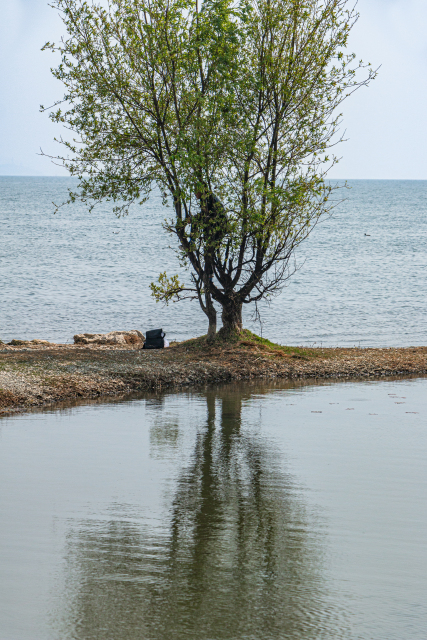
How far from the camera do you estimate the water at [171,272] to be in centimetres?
2489

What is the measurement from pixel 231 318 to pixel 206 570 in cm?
1126

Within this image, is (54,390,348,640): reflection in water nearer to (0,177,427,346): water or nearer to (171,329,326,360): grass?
(171,329,326,360): grass

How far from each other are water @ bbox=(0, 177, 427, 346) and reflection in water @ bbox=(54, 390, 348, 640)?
1541cm

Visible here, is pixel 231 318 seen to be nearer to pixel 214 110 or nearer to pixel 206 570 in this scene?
pixel 214 110

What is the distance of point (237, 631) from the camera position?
436 centimetres

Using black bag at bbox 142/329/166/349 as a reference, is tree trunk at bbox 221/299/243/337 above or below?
above

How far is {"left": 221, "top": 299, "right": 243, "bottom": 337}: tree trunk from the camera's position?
53.2 ft

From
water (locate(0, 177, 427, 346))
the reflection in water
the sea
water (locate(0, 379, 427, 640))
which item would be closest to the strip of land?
the sea

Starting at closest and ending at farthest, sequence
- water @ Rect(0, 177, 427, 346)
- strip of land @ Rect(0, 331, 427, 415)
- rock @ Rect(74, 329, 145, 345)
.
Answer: strip of land @ Rect(0, 331, 427, 415) < rock @ Rect(74, 329, 145, 345) < water @ Rect(0, 177, 427, 346)

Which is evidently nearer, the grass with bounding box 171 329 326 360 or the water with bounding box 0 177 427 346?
the grass with bounding box 171 329 326 360

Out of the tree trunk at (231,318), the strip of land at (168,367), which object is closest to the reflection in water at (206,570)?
the strip of land at (168,367)

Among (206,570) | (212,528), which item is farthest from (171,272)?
(206,570)

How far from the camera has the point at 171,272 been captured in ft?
142

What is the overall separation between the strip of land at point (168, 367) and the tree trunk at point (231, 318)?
11.4 inches
